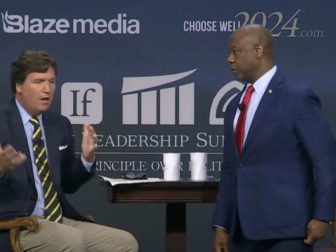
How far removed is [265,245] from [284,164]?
350 mm

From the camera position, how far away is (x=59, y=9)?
6461 millimetres

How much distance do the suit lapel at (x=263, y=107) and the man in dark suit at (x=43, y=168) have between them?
0.86 metres

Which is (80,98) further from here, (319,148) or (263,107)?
(319,148)

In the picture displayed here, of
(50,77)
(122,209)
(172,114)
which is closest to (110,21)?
(172,114)

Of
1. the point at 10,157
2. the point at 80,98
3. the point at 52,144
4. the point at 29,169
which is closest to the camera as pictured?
the point at 10,157

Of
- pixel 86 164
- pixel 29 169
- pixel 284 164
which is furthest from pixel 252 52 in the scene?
pixel 29 169

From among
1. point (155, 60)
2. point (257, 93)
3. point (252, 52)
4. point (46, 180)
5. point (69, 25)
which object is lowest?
point (46, 180)

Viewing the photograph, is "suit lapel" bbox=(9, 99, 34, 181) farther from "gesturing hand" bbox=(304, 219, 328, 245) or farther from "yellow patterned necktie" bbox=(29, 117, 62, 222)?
"gesturing hand" bbox=(304, 219, 328, 245)

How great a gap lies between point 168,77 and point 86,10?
665mm

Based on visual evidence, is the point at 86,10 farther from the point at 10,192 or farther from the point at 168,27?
the point at 10,192

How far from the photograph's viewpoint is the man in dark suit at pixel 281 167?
161 inches

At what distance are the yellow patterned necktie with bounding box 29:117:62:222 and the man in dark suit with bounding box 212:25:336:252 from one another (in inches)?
37.8

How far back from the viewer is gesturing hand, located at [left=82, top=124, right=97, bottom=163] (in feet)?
15.5

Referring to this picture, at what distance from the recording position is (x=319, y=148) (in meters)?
4.09
